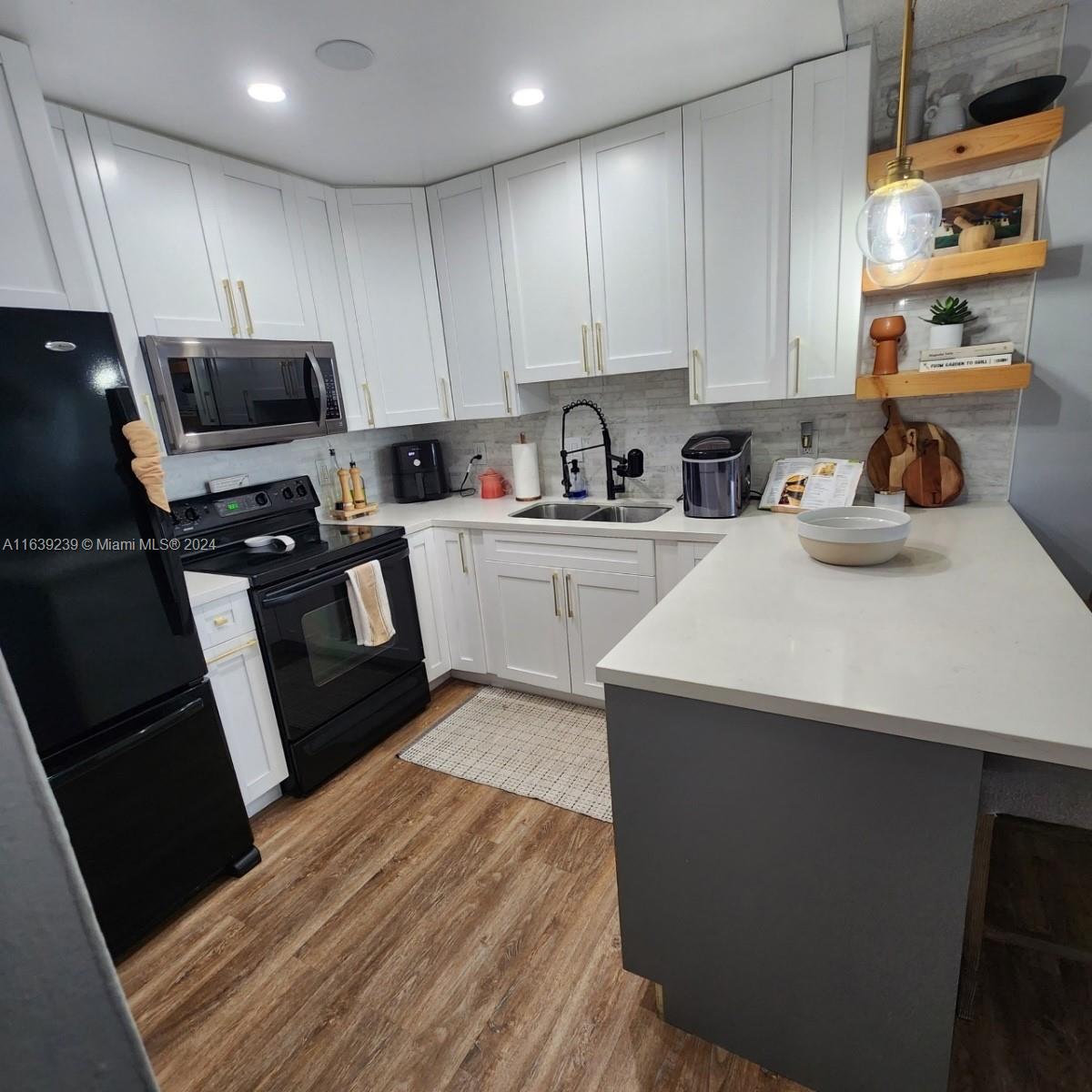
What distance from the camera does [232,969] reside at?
1602 millimetres

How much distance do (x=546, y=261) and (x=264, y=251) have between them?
1169 millimetres

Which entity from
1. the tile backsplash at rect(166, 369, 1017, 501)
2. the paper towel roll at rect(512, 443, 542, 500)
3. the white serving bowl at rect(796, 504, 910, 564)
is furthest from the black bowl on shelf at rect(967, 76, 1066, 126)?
the paper towel roll at rect(512, 443, 542, 500)

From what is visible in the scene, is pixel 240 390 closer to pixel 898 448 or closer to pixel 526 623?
pixel 526 623

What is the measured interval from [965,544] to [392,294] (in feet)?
8.39

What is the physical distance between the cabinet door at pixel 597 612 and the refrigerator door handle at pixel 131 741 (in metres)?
1.44

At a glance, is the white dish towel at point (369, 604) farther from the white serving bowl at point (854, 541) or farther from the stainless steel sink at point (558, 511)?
the white serving bowl at point (854, 541)

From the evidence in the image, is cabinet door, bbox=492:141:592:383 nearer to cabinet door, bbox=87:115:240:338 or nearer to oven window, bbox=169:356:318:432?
oven window, bbox=169:356:318:432

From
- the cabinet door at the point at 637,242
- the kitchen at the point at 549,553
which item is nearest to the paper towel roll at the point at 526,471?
the kitchen at the point at 549,553

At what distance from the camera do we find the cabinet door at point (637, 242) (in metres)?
2.28

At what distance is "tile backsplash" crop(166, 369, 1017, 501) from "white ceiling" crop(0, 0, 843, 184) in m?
1.12

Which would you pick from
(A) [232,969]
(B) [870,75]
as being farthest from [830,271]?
(A) [232,969]

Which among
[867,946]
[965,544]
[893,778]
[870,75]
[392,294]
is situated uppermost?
[870,75]

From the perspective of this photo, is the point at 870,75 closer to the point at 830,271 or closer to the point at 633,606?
the point at 830,271

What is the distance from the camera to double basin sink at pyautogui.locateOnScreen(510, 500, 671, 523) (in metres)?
2.76
